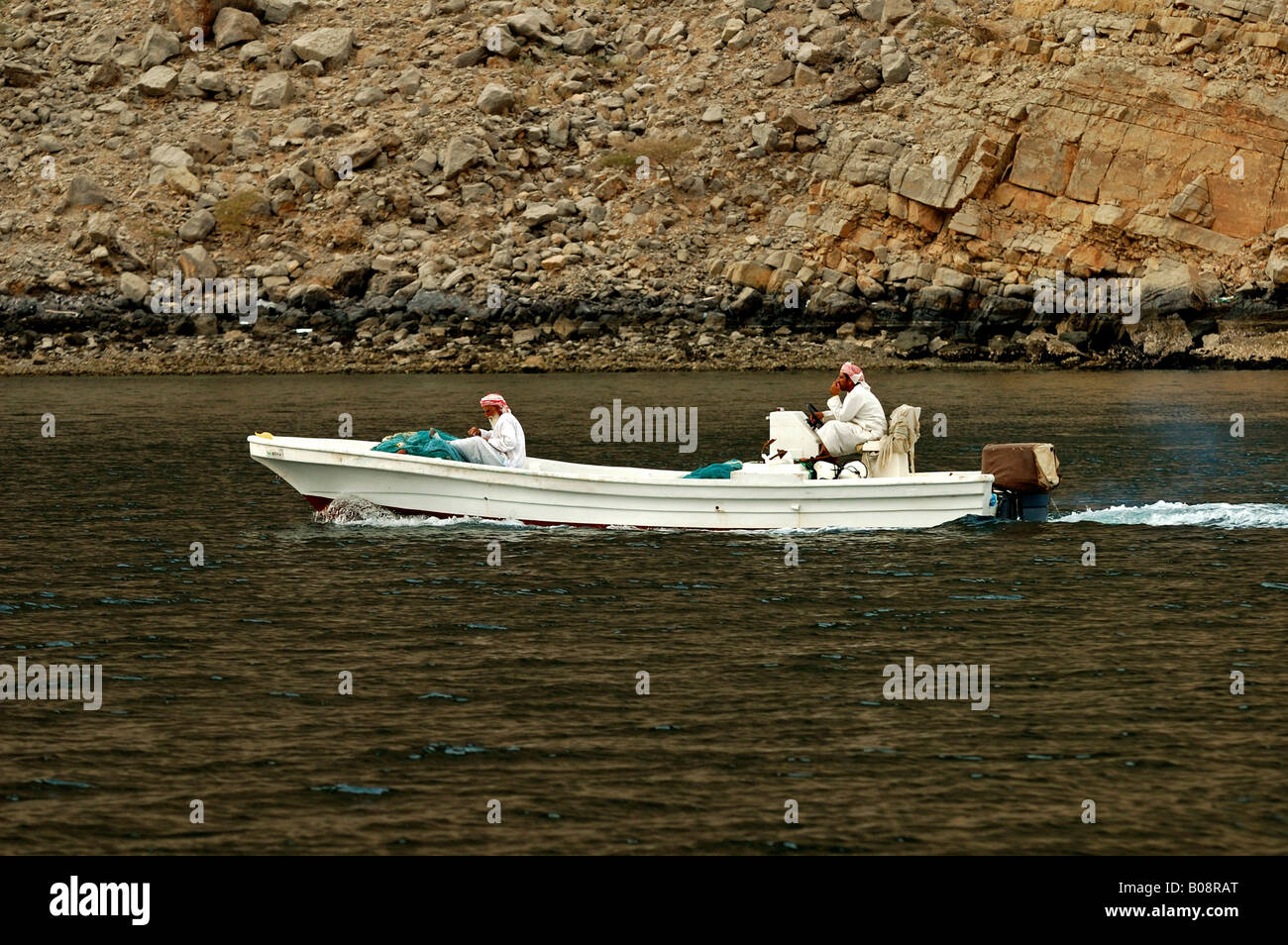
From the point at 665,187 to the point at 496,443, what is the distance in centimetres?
6171

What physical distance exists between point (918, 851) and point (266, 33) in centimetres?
9890

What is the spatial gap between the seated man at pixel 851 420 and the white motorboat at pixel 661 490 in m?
0.23

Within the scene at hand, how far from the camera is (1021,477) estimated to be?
27547 millimetres

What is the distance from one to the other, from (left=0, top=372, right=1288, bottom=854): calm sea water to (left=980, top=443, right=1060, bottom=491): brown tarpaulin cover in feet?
3.08

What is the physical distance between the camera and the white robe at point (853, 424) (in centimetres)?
2730

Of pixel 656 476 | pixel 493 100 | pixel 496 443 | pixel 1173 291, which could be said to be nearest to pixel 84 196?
pixel 493 100

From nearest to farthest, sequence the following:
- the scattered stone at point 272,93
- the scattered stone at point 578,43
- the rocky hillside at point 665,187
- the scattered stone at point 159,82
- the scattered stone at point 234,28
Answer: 1. the rocky hillside at point 665,187
2. the scattered stone at point 272,93
3. the scattered stone at point 159,82
4. the scattered stone at point 578,43
5. the scattered stone at point 234,28

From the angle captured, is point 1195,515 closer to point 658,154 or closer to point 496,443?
point 496,443

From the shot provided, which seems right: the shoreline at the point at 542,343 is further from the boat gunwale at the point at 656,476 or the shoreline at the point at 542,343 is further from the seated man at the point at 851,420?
the boat gunwale at the point at 656,476

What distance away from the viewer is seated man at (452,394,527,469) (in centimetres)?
2781

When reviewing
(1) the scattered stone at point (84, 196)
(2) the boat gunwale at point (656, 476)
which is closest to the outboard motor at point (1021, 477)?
(2) the boat gunwale at point (656, 476)

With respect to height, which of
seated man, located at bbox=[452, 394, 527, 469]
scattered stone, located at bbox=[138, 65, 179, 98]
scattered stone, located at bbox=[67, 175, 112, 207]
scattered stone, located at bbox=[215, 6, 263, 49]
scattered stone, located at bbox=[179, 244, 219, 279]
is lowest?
seated man, located at bbox=[452, 394, 527, 469]

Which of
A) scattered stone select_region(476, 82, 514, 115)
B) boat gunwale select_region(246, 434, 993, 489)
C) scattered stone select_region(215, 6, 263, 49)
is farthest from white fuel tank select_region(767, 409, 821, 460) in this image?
scattered stone select_region(215, 6, 263, 49)

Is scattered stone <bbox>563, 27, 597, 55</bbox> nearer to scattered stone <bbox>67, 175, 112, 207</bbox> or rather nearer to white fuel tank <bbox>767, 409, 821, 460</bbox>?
scattered stone <bbox>67, 175, 112, 207</bbox>
